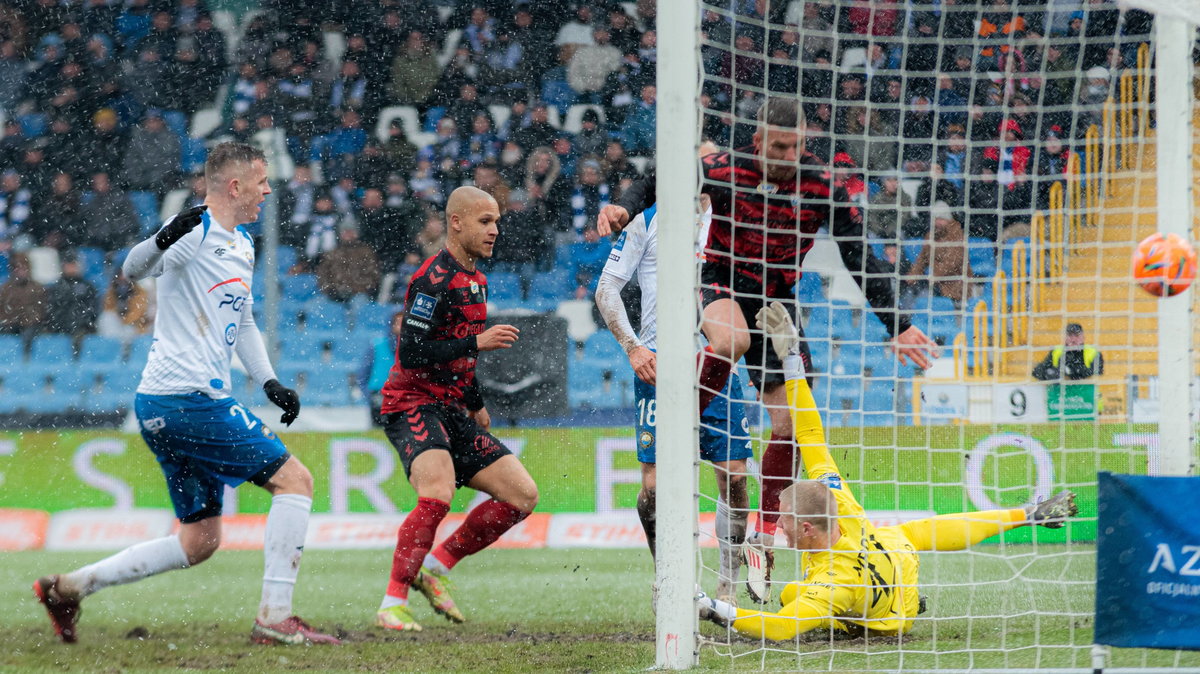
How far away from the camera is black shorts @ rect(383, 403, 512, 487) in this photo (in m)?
5.20

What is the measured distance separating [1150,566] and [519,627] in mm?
2699

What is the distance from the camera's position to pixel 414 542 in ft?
16.6

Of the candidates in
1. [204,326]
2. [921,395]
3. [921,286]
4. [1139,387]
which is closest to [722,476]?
[204,326]

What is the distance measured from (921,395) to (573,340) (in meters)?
3.13

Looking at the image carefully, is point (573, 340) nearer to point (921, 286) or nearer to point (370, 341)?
point (370, 341)

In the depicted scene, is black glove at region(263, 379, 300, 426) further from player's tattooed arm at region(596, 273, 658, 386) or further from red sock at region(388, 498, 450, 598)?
player's tattooed arm at region(596, 273, 658, 386)

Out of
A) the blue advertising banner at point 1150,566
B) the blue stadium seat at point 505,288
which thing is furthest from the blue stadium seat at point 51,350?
the blue advertising banner at point 1150,566

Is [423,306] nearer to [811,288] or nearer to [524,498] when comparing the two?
[524,498]

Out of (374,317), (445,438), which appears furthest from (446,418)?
(374,317)

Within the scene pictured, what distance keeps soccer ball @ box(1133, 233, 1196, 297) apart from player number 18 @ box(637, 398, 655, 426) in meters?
2.42

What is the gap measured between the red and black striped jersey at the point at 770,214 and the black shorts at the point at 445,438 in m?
1.30

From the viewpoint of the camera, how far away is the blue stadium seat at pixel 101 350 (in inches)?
432

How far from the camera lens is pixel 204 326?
16.3ft

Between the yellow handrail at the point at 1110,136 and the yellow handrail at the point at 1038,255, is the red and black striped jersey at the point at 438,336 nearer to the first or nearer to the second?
the yellow handrail at the point at 1110,136
